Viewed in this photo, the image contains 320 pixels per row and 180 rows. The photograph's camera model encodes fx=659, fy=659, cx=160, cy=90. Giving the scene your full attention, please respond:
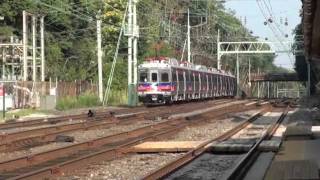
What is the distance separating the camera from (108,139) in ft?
62.6

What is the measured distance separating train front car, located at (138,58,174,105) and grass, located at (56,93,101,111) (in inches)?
175

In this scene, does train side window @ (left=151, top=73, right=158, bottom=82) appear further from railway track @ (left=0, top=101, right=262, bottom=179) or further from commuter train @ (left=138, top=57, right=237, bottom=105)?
railway track @ (left=0, top=101, right=262, bottom=179)

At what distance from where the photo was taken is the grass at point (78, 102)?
4697cm

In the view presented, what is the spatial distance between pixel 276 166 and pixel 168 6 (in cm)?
8143

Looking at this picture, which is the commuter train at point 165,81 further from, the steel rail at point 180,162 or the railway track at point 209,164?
the railway track at point 209,164

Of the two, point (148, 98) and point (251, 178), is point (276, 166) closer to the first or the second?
point (251, 178)

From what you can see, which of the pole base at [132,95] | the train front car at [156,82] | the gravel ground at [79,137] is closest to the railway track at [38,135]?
the gravel ground at [79,137]

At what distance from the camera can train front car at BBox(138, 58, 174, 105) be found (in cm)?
4684

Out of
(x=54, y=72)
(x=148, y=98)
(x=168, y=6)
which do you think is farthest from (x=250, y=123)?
(x=168, y=6)

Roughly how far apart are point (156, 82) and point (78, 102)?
21.7 ft

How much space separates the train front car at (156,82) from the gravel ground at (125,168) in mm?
31102

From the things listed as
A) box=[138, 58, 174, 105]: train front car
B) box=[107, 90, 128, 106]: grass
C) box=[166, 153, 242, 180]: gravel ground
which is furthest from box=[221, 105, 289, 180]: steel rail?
box=[107, 90, 128, 106]: grass

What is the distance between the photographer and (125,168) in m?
13.3

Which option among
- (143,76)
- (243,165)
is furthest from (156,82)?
(243,165)
